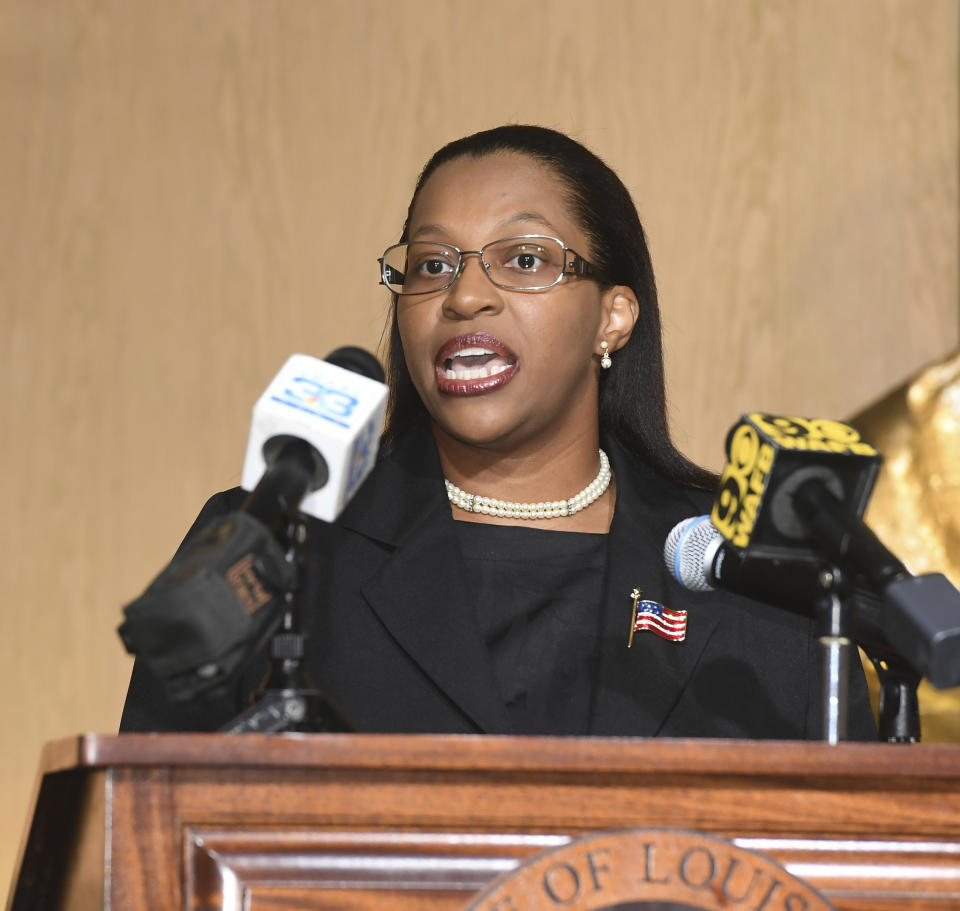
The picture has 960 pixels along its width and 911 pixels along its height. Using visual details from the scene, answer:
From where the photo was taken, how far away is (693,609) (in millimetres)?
1859

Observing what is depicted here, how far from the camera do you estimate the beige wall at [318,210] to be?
3146 millimetres

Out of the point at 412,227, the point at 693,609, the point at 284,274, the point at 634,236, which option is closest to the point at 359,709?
the point at 693,609

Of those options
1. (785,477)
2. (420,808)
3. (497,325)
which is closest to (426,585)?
(497,325)

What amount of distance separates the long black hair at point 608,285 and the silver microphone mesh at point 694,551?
2.49 ft

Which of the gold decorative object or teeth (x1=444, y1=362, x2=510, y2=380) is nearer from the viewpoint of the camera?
teeth (x1=444, y1=362, x2=510, y2=380)

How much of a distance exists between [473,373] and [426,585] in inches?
11.7

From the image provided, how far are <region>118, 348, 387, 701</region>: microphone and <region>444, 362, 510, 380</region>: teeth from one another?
62cm

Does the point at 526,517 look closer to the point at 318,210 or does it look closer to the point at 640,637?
the point at 640,637

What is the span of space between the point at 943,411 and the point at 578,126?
1035 millimetres

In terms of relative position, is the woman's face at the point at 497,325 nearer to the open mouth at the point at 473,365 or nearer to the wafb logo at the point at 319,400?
the open mouth at the point at 473,365

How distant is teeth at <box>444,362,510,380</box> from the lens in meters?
1.90

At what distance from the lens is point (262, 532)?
42.0 inches

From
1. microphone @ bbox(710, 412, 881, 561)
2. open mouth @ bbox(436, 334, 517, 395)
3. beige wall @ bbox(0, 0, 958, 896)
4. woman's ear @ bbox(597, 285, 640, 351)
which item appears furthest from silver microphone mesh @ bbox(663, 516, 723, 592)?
beige wall @ bbox(0, 0, 958, 896)

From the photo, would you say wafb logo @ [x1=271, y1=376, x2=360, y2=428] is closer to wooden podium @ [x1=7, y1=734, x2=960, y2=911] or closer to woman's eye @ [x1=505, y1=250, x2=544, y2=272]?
wooden podium @ [x1=7, y1=734, x2=960, y2=911]
